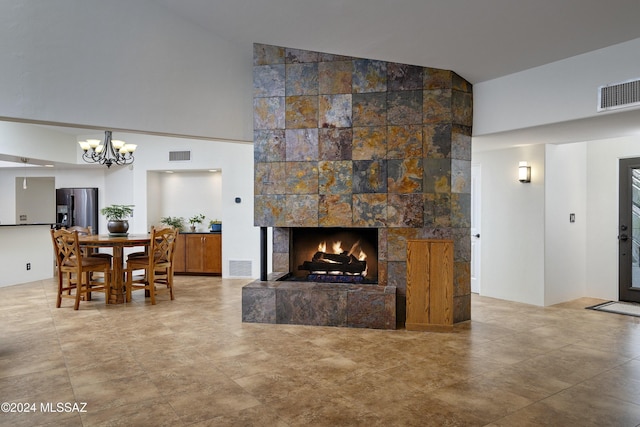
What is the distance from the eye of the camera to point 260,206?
195 inches

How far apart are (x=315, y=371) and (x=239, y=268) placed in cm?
470

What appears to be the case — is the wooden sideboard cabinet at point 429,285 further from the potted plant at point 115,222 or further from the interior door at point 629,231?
the potted plant at point 115,222

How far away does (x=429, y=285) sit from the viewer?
14.5 feet

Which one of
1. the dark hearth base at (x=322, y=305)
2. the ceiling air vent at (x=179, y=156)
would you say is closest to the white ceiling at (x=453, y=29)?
the dark hearth base at (x=322, y=305)

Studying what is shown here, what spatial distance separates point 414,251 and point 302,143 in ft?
5.73

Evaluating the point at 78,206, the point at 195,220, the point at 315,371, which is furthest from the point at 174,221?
the point at 315,371

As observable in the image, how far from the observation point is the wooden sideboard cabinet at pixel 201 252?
794 centimetres

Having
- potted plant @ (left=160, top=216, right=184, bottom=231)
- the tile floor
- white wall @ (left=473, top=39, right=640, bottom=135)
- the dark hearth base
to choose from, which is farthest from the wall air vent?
potted plant @ (left=160, top=216, right=184, bottom=231)

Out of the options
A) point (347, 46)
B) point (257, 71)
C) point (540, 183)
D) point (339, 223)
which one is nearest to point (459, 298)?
point (339, 223)

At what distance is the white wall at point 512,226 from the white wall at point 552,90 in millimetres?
1365

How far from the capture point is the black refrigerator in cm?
902

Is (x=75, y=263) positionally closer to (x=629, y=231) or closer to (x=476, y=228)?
(x=476, y=228)

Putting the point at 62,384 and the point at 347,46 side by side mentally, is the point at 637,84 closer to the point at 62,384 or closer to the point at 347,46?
the point at 347,46

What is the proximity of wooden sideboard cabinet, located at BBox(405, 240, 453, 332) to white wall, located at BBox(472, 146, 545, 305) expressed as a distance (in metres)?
1.99
